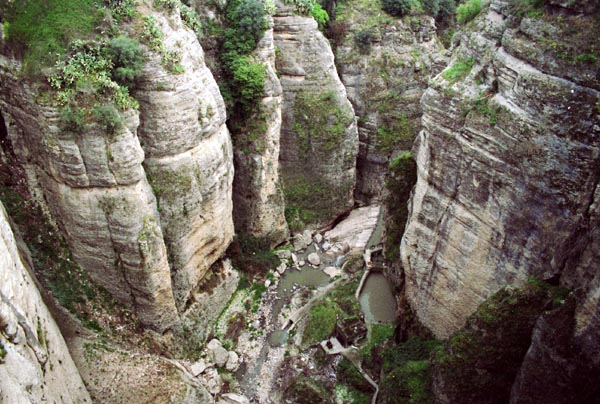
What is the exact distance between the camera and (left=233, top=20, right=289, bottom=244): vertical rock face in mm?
26938

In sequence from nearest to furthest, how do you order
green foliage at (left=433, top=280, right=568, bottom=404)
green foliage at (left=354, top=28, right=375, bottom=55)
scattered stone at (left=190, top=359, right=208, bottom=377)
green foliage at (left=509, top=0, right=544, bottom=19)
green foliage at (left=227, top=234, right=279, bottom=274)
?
green foliage at (left=433, top=280, right=568, bottom=404)
green foliage at (left=509, top=0, right=544, bottom=19)
scattered stone at (left=190, top=359, right=208, bottom=377)
green foliage at (left=227, top=234, right=279, bottom=274)
green foliage at (left=354, top=28, right=375, bottom=55)

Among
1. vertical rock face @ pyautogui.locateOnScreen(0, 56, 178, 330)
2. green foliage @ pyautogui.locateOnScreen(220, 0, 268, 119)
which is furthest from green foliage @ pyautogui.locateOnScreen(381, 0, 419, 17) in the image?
vertical rock face @ pyautogui.locateOnScreen(0, 56, 178, 330)

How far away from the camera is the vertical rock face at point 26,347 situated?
1175cm

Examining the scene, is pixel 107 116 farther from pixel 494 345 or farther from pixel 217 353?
pixel 494 345

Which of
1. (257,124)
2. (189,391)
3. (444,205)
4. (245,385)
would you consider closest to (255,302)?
(245,385)

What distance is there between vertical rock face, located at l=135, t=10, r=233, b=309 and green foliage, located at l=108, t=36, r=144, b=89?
65cm

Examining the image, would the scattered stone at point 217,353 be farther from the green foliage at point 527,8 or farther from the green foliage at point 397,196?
the green foliage at point 527,8

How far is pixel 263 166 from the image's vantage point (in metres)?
27.7

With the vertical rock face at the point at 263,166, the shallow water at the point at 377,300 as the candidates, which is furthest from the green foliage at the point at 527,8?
the shallow water at the point at 377,300

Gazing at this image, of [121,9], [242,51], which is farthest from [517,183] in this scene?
[242,51]

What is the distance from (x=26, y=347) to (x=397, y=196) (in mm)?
16708

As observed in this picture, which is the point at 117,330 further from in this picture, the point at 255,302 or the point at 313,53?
the point at 313,53

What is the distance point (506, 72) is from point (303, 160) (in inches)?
670

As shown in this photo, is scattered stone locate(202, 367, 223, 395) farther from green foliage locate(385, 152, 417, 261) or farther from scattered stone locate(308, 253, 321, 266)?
green foliage locate(385, 152, 417, 261)
